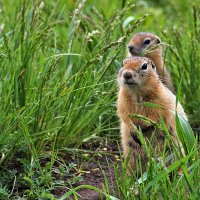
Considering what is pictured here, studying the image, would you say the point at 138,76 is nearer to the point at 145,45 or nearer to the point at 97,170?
the point at 97,170

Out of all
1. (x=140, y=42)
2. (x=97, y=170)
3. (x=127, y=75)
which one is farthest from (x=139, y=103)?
(x=140, y=42)

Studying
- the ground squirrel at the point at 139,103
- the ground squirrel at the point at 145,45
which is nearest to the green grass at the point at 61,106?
the ground squirrel at the point at 139,103

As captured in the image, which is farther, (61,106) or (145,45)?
(145,45)

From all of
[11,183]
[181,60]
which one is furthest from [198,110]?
[11,183]

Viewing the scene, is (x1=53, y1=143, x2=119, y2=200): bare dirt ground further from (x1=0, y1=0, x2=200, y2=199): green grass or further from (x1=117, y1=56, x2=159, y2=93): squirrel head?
(x1=117, y1=56, x2=159, y2=93): squirrel head

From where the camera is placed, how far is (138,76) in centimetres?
540

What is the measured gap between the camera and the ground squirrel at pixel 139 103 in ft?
17.2

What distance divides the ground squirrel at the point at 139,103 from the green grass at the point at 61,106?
0.19 m

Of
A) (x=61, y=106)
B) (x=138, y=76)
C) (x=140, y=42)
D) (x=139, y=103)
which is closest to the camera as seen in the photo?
(x=139, y=103)

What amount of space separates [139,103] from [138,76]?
0.25 m

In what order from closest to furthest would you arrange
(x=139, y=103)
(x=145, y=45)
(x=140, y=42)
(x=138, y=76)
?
(x=139, y=103)
(x=138, y=76)
(x=140, y=42)
(x=145, y=45)

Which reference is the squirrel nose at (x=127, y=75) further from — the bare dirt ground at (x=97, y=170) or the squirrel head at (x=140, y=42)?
the squirrel head at (x=140, y=42)

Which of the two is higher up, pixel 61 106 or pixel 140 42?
pixel 140 42

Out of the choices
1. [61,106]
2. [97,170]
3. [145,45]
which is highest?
[145,45]
